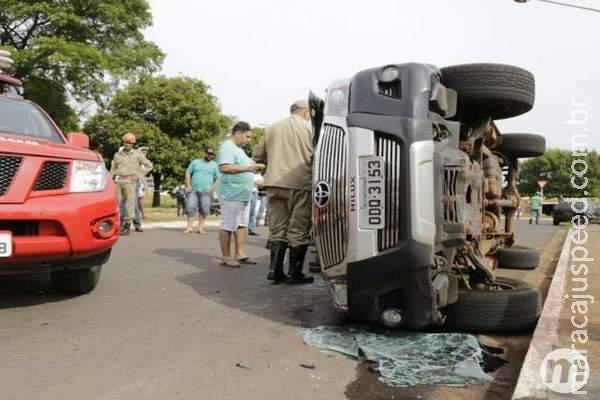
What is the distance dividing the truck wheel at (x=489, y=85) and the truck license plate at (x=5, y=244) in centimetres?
277

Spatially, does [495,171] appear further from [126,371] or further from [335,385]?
[126,371]

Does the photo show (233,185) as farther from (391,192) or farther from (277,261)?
(391,192)

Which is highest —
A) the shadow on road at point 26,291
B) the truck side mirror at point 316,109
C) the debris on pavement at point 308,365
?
the truck side mirror at point 316,109

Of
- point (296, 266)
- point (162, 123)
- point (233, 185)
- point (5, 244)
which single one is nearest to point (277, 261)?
point (296, 266)

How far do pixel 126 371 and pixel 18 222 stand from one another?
1379mm

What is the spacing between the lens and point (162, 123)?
31.8 metres

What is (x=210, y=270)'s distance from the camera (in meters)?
5.64

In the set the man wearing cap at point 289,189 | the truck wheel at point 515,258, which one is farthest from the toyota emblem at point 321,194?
the truck wheel at point 515,258

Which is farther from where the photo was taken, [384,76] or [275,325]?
[275,325]

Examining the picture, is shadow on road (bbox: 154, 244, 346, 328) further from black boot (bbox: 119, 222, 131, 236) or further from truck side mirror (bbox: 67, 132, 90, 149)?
black boot (bbox: 119, 222, 131, 236)

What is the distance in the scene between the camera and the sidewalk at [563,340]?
7.06 feet

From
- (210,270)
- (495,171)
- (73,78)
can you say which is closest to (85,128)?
(73,78)

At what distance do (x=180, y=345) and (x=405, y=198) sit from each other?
1.44 m

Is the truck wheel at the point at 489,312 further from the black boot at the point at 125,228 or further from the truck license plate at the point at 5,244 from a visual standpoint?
the black boot at the point at 125,228
